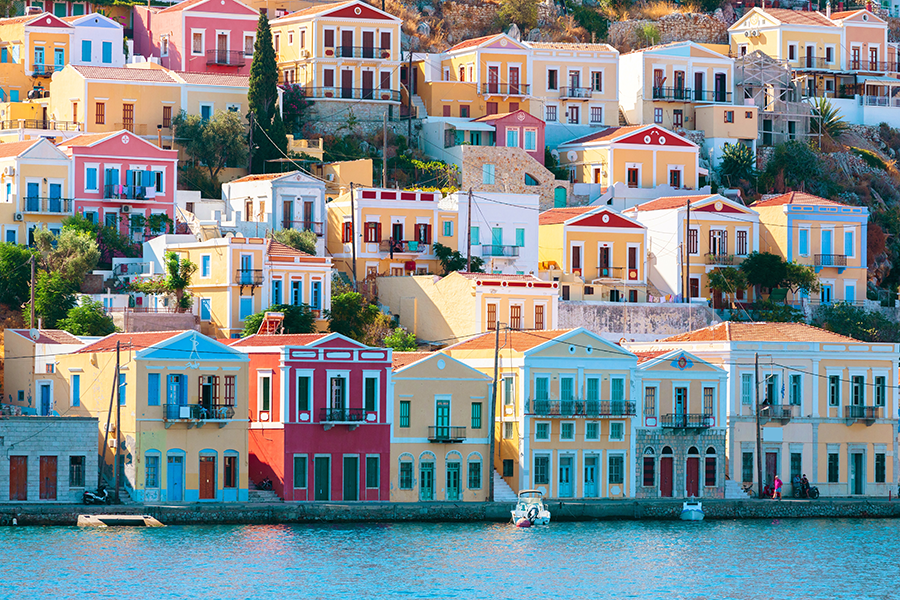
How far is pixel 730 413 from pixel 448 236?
19.6 m

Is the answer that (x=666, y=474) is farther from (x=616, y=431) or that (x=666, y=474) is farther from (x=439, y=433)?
(x=439, y=433)

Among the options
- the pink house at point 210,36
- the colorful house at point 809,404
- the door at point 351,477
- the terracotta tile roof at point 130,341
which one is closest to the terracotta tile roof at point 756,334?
the colorful house at point 809,404

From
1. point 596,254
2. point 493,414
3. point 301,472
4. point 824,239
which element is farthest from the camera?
point 824,239

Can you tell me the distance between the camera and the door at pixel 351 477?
69.7 meters

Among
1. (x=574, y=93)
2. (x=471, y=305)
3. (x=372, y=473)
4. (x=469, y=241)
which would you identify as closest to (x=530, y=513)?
(x=372, y=473)

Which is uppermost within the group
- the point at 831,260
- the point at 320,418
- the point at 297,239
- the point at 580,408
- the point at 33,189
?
the point at 33,189

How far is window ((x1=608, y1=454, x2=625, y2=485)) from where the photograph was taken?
74.1 m

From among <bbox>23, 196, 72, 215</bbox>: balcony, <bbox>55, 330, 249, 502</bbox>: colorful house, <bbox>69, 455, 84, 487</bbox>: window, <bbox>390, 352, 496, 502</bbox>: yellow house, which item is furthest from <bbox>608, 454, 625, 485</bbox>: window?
<bbox>23, 196, 72, 215</bbox>: balcony

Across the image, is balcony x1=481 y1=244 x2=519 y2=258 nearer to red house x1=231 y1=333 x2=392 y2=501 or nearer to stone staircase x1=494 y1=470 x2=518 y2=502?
stone staircase x1=494 y1=470 x2=518 y2=502

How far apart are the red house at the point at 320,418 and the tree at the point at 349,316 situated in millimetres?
10812

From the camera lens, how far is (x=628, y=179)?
104 meters

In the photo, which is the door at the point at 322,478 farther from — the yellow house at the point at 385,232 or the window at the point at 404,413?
the yellow house at the point at 385,232

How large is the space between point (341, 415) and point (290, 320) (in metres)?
10.9

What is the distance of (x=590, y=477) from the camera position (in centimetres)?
7381
